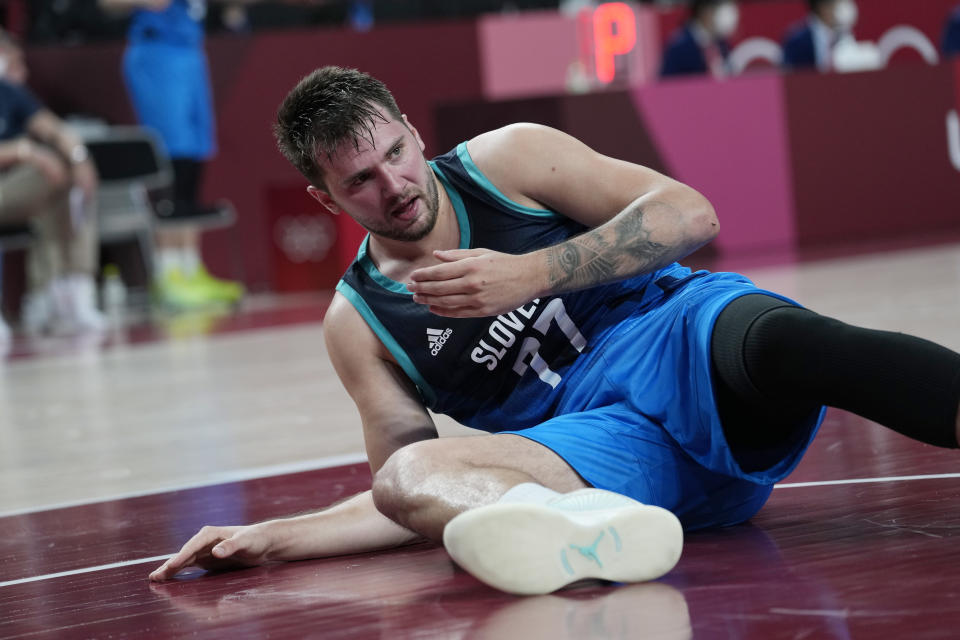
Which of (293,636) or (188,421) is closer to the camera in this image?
(293,636)

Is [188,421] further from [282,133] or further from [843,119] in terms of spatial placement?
[843,119]

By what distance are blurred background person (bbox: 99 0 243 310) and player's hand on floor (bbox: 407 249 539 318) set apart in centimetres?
718

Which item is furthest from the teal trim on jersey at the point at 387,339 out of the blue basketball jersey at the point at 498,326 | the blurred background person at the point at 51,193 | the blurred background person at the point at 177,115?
the blurred background person at the point at 177,115

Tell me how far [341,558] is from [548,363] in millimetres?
483

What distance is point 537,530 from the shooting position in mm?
1715

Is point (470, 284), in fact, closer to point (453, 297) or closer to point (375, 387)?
point (453, 297)

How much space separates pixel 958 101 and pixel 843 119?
1035 millimetres

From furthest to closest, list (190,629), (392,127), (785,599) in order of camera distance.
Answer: (392,127) → (190,629) → (785,599)

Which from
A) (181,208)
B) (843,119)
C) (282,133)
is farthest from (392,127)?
(843,119)

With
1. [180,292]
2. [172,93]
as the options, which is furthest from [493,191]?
[172,93]

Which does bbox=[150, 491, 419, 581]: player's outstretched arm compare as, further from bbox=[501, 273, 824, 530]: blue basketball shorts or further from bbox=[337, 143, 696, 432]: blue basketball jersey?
bbox=[501, 273, 824, 530]: blue basketball shorts

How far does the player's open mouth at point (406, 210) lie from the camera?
218 centimetres

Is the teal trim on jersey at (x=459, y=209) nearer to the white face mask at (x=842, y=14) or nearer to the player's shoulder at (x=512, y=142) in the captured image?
the player's shoulder at (x=512, y=142)

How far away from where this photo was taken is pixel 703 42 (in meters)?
10.8
